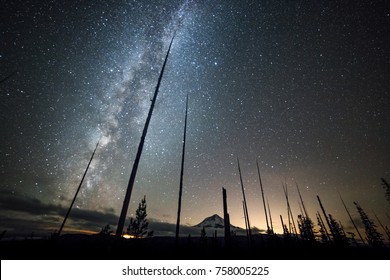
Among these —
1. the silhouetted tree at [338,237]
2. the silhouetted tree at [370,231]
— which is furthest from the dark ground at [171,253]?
the silhouetted tree at [370,231]

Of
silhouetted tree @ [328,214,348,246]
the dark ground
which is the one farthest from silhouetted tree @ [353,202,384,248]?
the dark ground

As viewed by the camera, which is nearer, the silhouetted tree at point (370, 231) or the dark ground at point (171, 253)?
the dark ground at point (171, 253)

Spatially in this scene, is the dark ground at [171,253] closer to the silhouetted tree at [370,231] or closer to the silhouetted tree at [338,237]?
the silhouetted tree at [338,237]

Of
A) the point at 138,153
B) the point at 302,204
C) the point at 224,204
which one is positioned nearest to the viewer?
the point at 138,153

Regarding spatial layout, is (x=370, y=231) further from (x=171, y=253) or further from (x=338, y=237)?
(x=171, y=253)

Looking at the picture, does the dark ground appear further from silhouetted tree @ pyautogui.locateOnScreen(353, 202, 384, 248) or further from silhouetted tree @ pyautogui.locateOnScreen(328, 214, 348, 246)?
silhouetted tree @ pyautogui.locateOnScreen(353, 202, 384, 248)

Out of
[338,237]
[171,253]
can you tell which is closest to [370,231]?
[338,237]

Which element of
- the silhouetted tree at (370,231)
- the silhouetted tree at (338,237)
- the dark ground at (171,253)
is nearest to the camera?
the dark ground at (171,253)

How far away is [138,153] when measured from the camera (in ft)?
18.7

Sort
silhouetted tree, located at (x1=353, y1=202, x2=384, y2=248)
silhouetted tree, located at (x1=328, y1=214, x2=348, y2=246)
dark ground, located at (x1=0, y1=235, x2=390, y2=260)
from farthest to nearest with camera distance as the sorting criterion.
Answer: silhouetted tree, located at (x1=353, y1=202, x2=384, y2=248)
silhouetted tree, located at (x1=328, y1=214, x2=348, y2=246)
dark ground, located at (x1=0, y1=235, x2=390, y2=260)
